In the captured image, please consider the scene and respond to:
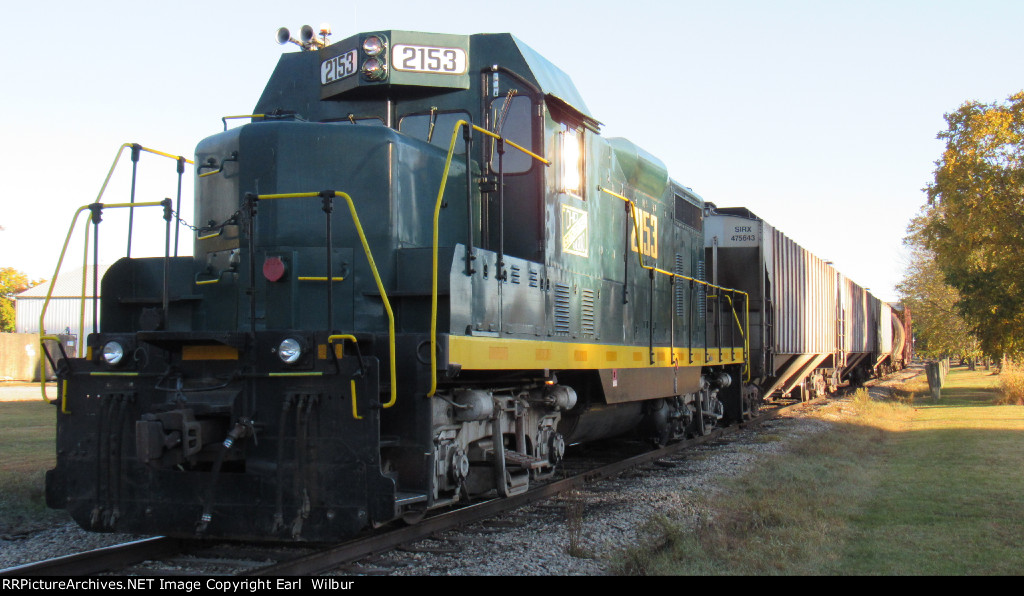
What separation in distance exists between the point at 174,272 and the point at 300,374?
69.6 inches

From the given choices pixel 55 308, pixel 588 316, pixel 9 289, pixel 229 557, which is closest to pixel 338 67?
pixel 588 316

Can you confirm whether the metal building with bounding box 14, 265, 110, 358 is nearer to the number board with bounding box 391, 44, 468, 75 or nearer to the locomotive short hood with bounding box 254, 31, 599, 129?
the locomotive short hood with bounding box 254, 31, 599, 129

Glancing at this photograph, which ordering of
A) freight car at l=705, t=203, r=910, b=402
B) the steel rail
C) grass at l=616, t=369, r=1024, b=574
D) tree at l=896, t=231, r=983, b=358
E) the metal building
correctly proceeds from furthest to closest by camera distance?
the metal building → tree at l=896, t=231, r=983, b=358 → freight car at l=705, t=203, r=910, b=402 → grass at l=616, t=369, r=1024, b=574 → the steel rail

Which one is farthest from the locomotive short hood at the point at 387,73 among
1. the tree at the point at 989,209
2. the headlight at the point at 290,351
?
the tree at the point at 989,209

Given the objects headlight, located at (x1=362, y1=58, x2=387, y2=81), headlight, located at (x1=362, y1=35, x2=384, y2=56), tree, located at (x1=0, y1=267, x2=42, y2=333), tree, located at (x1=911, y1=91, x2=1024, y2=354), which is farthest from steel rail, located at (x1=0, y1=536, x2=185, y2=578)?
tree, located at (x1=0, y1=267, x2=42, y2=333)

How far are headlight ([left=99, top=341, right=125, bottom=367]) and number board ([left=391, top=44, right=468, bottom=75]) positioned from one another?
2.78 meters

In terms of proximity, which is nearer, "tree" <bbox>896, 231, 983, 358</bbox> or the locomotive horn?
the locomotive horn

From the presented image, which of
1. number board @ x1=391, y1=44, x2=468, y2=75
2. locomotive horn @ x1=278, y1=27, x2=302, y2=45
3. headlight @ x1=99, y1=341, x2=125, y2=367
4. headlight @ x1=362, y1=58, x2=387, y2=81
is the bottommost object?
headlight @ x1=99, y1=341, x2=125, y2=367

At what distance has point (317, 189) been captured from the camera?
5570 millimetres

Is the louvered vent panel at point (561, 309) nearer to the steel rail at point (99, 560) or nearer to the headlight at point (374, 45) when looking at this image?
the headlight at point (374, 45)

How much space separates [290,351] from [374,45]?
8.54ft

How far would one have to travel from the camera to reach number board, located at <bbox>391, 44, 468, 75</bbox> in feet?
20.7

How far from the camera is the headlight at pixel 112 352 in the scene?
523 centimetres
